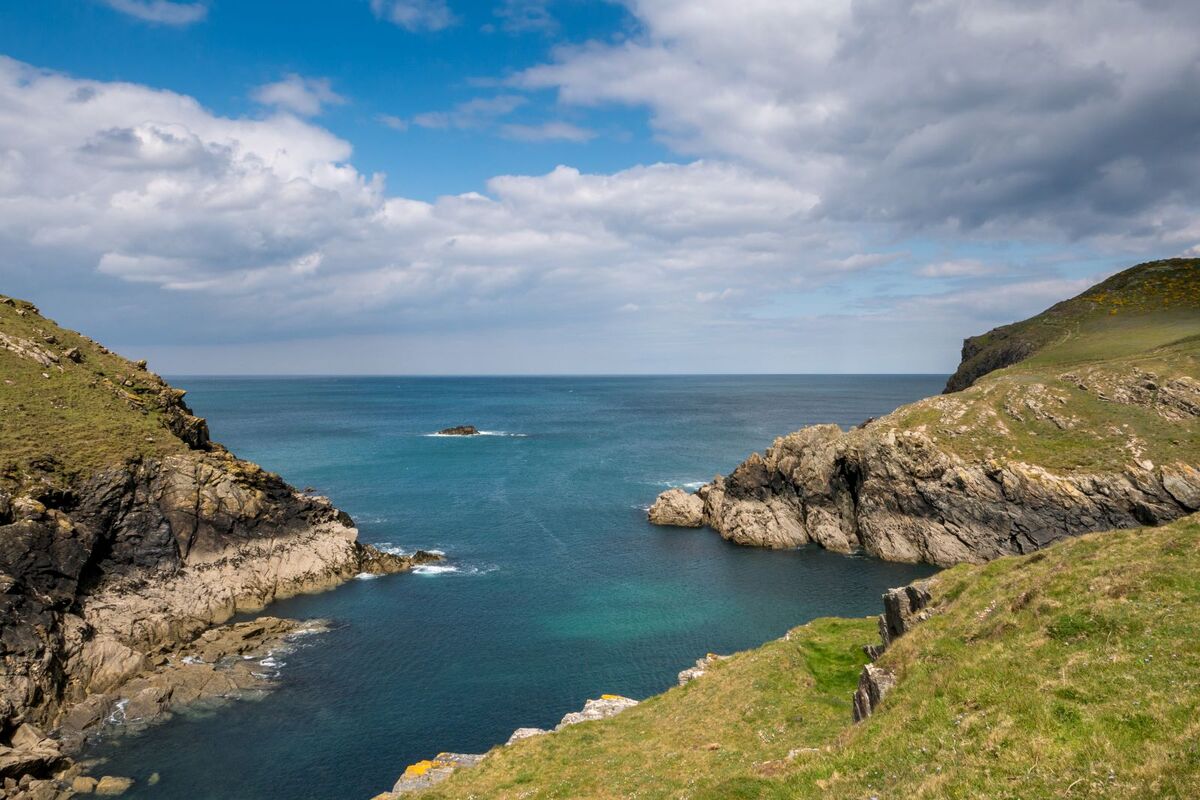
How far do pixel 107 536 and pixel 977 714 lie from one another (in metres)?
75.5

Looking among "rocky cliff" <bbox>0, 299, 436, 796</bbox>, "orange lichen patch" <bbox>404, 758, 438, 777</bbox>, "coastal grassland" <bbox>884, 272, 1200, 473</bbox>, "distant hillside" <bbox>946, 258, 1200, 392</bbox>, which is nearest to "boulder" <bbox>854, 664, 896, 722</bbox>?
"orange lichen patch" <bbox>404, 758, 438, 777</bbox>

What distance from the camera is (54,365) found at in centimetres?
7900

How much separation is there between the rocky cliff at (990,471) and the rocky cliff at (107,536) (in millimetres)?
54202

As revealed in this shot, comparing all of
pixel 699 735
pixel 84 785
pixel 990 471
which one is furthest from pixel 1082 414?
pixel 84 785

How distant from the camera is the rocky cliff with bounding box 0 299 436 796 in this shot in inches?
1961

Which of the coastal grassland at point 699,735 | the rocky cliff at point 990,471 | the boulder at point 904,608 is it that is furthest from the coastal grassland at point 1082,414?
the boulder at point 904,608

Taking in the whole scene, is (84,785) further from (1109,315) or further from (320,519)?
(1109,315)

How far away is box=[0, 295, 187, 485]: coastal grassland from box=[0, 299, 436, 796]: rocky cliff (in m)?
0.19

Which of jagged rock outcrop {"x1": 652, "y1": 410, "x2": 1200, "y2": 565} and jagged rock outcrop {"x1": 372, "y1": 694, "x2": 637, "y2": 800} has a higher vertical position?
jagged rock outcrop {"x1": 652, "y1": 410, "x2": 1200, "y2": 565}

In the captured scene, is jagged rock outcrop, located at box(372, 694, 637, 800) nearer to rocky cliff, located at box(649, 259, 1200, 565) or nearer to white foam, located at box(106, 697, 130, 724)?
white foam, located at box(106, 697, 130, 724)

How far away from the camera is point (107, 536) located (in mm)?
63781

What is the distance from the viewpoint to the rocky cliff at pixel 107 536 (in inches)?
1961

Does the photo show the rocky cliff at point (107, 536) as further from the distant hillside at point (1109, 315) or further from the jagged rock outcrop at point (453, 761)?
the distant hillside at point (1109, 315)

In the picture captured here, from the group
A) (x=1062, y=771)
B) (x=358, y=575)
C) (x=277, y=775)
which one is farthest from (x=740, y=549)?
(x=1062, y=771)
